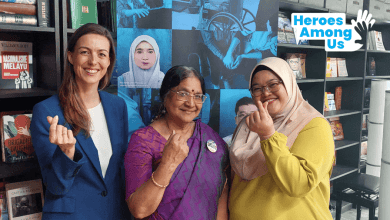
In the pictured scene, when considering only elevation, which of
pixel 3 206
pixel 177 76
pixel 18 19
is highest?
pixel 18 19

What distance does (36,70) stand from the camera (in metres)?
1.90

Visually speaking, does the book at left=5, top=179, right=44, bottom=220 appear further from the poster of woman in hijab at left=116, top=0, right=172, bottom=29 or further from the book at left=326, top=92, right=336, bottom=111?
the book at left=326, top=92, right=336, bottom=111

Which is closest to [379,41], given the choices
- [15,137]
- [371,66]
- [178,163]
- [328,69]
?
[371,66]

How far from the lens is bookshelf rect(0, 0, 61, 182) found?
1.62 m

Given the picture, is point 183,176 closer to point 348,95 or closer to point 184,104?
point 184,104

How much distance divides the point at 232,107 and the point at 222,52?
372mm

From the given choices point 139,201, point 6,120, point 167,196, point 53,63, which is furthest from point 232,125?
point 6,120

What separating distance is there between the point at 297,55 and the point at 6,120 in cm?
316

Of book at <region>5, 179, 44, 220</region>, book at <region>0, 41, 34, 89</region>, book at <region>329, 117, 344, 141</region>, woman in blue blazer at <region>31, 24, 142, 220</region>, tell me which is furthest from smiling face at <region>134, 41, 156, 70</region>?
book at <region>329, 117, 344, 141</region>

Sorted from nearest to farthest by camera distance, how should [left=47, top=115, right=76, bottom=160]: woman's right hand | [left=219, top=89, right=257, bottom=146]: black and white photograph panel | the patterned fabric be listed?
1. [left=47, top=115, right=76, bottom=160]: woman's right hand
2. the patterned fabric
3. [left=219, top=89, right=257, bottom=146]: black and white photograph panel

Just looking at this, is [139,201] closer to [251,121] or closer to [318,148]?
[251,121]

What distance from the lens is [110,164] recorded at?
58.2 inches

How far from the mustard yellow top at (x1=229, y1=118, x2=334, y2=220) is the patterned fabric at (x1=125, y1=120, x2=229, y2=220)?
14 cm

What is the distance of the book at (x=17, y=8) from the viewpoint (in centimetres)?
160
